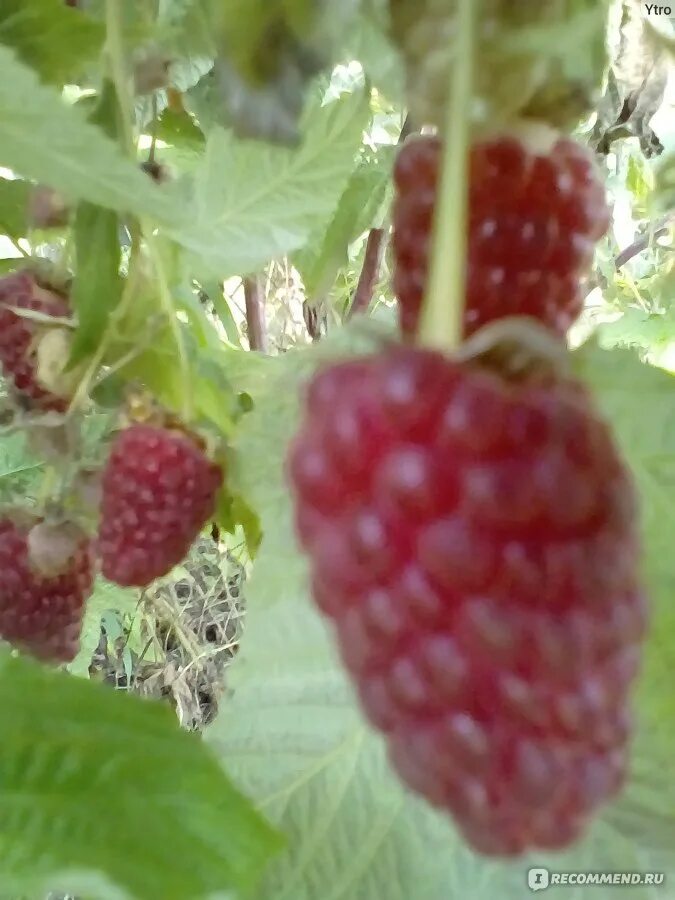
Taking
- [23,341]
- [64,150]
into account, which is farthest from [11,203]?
[64,150]

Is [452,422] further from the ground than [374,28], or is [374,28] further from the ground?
[374,28]

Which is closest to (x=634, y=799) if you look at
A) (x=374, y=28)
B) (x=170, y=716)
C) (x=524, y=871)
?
(x=524, y=871)

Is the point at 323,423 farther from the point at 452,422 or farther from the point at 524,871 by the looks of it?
the point at 524,871

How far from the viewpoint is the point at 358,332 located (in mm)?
218

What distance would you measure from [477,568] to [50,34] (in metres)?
0.41

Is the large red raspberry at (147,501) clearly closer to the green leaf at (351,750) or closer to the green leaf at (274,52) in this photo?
the green leaf at (351,750)

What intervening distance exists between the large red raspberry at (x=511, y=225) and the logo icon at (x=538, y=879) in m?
0.20

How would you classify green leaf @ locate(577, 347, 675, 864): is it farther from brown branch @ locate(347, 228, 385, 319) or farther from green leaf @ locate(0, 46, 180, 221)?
brown branch @ locate(347, 228, 385, 319)

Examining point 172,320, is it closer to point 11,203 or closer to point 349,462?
point 11,203

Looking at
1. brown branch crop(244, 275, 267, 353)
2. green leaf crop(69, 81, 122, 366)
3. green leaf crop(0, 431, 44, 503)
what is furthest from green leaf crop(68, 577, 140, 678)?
green leaf crop(69, 81, 122, 366)

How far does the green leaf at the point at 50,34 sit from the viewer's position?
492 mm

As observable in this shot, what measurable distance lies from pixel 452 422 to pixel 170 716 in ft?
0.69

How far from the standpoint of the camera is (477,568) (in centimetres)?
20

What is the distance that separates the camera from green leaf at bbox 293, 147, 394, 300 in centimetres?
75
